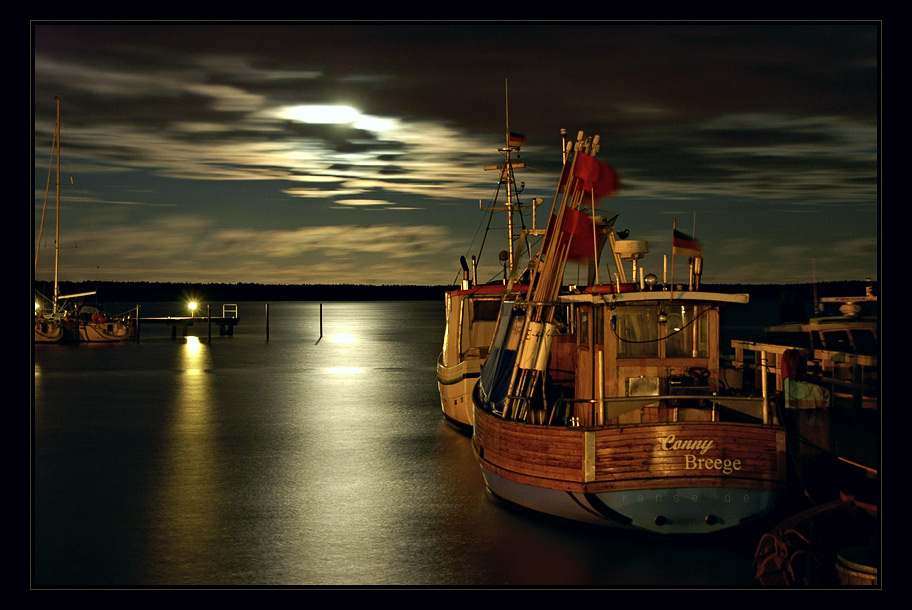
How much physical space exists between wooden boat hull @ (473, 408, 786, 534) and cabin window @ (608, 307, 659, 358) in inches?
81.5

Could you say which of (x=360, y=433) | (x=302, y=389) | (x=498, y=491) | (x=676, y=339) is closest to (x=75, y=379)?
(x=302, y=389)

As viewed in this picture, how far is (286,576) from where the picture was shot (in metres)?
14.2

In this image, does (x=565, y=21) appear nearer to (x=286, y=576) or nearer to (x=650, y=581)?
(x=650, y=581)

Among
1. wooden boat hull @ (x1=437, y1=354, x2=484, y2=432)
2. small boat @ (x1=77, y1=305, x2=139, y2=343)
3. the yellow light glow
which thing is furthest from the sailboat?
wooden boat hull @ (x1=437, y1=354, x2=484, y2=432)

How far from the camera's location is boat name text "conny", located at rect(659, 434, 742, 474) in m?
13.4

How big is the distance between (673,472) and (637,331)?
2805mm

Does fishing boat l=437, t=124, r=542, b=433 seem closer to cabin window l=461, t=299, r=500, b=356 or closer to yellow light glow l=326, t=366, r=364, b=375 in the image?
cabin window l=461, t=299, r=500, b=356

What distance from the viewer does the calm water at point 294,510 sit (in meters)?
14.1

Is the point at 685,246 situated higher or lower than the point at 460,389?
higher

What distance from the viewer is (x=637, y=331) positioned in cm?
1527

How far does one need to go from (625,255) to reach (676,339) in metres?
1.89

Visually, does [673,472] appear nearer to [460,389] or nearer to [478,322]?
[478,322]

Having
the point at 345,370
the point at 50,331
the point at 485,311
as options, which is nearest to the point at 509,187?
the point at 485,311

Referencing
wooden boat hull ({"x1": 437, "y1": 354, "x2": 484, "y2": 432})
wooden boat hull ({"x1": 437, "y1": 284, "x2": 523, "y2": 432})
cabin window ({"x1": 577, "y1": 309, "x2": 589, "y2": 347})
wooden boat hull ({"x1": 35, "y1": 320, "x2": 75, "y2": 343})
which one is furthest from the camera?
wooden boat hull ({"x1": 35, "y1": 320, "x2": 75, "y2": 343})
